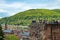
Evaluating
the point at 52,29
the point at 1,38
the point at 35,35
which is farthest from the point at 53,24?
the point at 1,38

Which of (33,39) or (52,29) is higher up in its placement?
(52,29)

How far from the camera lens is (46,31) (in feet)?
113

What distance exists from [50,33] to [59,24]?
156 centimetres

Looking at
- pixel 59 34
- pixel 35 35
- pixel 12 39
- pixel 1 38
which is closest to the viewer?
pixel 59 34

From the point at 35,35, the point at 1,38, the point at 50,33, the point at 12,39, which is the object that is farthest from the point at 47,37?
the point at 12,39

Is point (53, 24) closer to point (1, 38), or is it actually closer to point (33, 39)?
point (33, 39)

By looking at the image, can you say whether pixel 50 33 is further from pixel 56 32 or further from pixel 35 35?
pixel 35 35

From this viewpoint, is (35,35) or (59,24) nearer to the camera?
(59,24)

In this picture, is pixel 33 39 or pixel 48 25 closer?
pixel 48 25

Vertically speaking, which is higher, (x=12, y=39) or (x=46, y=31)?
(x=46, y=31)

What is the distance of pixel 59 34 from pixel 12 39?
55.7 meters

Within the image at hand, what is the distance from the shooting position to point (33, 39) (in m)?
56.6

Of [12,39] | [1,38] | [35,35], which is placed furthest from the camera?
[12,39]

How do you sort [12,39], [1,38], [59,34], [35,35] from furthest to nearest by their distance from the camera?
[12,39] → [1,38] → [35,35] → [59,34]
